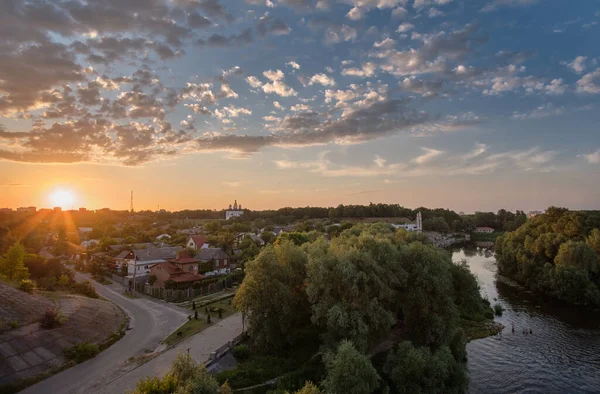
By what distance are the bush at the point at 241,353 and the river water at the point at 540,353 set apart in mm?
17454

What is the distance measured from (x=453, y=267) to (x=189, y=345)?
27.8 metres

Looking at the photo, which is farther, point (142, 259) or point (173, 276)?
point (142, 259)

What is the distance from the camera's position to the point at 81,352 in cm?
2756

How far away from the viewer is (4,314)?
29.5 metres

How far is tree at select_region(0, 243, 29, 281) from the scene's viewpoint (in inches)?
1581

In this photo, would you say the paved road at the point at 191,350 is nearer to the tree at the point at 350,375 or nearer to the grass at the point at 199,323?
the grass at the point at 199,323

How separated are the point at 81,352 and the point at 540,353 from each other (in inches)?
1566

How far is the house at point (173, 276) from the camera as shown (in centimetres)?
5155

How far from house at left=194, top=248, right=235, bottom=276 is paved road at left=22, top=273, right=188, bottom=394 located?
16101 mm

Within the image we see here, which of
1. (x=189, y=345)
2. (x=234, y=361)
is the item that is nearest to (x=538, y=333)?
(x=234, y=361)

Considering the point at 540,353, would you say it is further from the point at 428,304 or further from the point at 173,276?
the point at 173,276

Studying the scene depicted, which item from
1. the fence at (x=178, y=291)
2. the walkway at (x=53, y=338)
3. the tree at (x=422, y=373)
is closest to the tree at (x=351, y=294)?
the tree at (x=422, y=373)

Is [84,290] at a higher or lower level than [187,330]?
higher

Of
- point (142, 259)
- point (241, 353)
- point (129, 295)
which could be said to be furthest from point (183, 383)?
point (142, 259)
